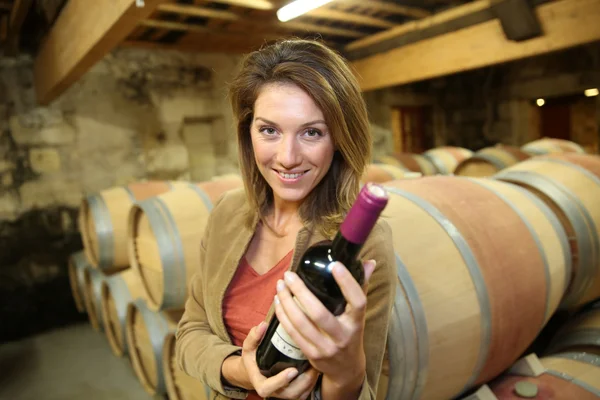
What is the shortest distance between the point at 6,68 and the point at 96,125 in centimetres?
100

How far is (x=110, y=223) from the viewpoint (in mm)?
3203

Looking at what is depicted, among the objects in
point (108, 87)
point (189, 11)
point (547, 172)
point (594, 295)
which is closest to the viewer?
point (594, 295)

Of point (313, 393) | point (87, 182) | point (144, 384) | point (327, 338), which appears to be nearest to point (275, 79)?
point (327, 338)

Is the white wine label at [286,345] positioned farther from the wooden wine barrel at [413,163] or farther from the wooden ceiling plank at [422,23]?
the wooden wine barrel at [413,163]

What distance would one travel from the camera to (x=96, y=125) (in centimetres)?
474

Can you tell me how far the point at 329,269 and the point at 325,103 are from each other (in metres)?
0.42

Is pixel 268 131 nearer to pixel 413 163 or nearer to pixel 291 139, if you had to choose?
pixel 291 139

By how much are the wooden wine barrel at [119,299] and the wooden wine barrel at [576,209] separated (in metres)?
2.60

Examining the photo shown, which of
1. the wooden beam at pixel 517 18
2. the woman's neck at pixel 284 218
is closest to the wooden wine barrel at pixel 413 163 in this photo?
the wooden beam at pixel 517 18

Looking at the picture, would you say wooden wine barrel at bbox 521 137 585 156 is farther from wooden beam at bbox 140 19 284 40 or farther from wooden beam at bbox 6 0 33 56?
wooden beam at bbox 6 0 33 56

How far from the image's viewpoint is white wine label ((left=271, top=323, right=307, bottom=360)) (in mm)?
708

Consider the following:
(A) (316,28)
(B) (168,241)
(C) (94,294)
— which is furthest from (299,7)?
(C) (94,294)

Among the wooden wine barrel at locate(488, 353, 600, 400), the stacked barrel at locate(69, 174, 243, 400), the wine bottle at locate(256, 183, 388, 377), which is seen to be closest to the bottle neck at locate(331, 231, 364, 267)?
the wine bottle at locate(256, 183, 388, 377)

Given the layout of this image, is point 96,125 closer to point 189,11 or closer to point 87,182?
point 87,182
